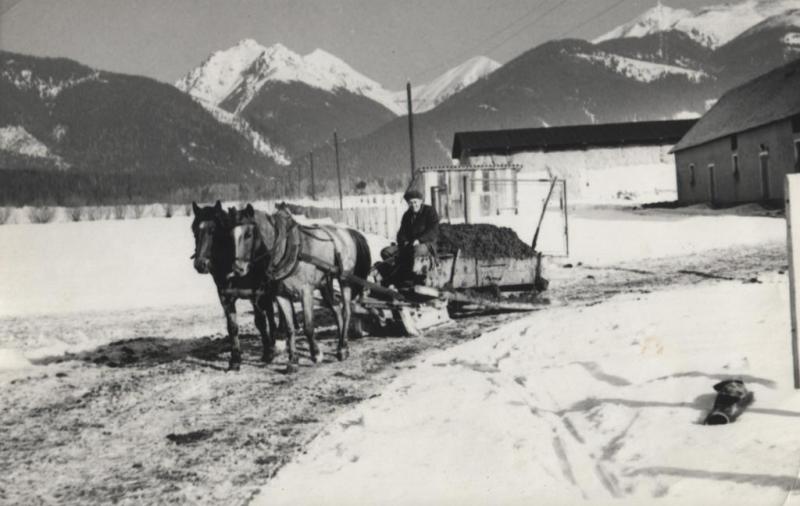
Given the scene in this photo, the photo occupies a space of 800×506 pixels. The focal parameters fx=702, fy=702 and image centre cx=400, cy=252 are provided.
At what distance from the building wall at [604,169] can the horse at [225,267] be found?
162 feet

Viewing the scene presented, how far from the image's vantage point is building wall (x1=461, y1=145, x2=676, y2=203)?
190 ft

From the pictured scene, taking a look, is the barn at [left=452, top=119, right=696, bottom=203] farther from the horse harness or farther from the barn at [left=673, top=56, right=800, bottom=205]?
the horse harness

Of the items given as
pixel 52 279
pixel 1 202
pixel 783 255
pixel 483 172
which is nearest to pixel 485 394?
pixel 783 255

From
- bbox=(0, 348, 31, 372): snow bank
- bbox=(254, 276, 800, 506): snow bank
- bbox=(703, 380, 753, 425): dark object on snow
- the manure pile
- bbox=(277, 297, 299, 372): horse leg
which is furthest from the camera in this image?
the manure pile

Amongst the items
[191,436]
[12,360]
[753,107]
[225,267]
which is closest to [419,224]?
[225,267]

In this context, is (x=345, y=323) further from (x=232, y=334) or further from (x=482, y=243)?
(x=482, y=243)

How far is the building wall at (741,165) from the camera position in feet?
95.3

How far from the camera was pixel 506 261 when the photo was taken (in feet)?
39.0

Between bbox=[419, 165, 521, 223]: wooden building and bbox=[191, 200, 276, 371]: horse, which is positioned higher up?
bbox=[419, 165, 521, 223]: wooden building

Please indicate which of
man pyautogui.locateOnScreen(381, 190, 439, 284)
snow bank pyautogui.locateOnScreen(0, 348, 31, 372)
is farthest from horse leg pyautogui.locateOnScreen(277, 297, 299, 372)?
snow bank pyautogui.locateOnScreen(0, 348, 31, 372)

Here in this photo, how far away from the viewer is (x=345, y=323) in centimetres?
969

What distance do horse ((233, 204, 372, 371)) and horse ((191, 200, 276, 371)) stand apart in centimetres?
20

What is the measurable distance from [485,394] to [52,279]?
17.5 meters

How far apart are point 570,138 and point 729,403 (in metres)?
57.3
